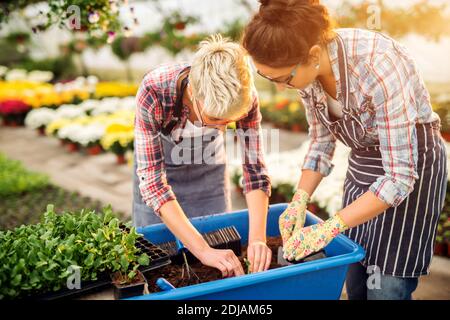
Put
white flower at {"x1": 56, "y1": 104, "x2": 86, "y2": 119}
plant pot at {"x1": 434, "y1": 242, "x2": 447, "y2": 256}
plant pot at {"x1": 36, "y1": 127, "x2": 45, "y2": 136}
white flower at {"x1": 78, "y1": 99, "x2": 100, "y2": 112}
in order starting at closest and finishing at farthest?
plant pot at {"x1": 434, "y1": 242, "x2": 447, "y2": 256}, white flower at {"x1": 56, "y1": 104, "x2": 86, "y2": 119}, plant pot at {"x1": 36, "y1": 127, "x2": 45, "y2": 136}, white flower at {"x1": 78, "y1": 99, "x2": 100, "y2": 112}

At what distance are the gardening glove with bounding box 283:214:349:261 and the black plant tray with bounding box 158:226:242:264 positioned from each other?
0.62 feet

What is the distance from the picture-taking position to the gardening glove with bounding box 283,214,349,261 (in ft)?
4.42

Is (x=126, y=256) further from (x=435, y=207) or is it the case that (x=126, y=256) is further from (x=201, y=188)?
(x=435, y=207)

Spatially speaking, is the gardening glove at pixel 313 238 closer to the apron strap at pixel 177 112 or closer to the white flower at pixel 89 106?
the apron strap at pixel 177 112

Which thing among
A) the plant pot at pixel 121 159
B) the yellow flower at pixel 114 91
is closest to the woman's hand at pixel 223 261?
the plant pot at pixel 121 159

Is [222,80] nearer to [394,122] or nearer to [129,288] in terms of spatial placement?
[394,122]

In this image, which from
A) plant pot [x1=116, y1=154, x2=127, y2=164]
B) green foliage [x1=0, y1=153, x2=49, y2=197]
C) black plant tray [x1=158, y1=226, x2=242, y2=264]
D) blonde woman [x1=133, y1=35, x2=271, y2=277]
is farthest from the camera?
plant pot [x1=116, y1=154, x2=127, y2=164]

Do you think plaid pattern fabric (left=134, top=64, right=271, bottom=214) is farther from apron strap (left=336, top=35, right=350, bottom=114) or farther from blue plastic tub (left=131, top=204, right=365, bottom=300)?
apron strap (left=336, top=35, right=350, bottom=114)

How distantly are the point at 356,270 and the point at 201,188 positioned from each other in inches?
25.4

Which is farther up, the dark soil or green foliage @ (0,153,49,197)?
the dark soil

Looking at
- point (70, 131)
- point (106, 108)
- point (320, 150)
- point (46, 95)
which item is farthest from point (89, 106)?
point (320, 150)

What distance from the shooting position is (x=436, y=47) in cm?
589

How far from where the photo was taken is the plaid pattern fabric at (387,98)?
128 cm

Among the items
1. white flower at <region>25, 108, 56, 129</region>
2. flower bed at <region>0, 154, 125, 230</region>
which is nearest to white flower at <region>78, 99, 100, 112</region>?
white flower at <region>25, 108, 56, 129</region>
